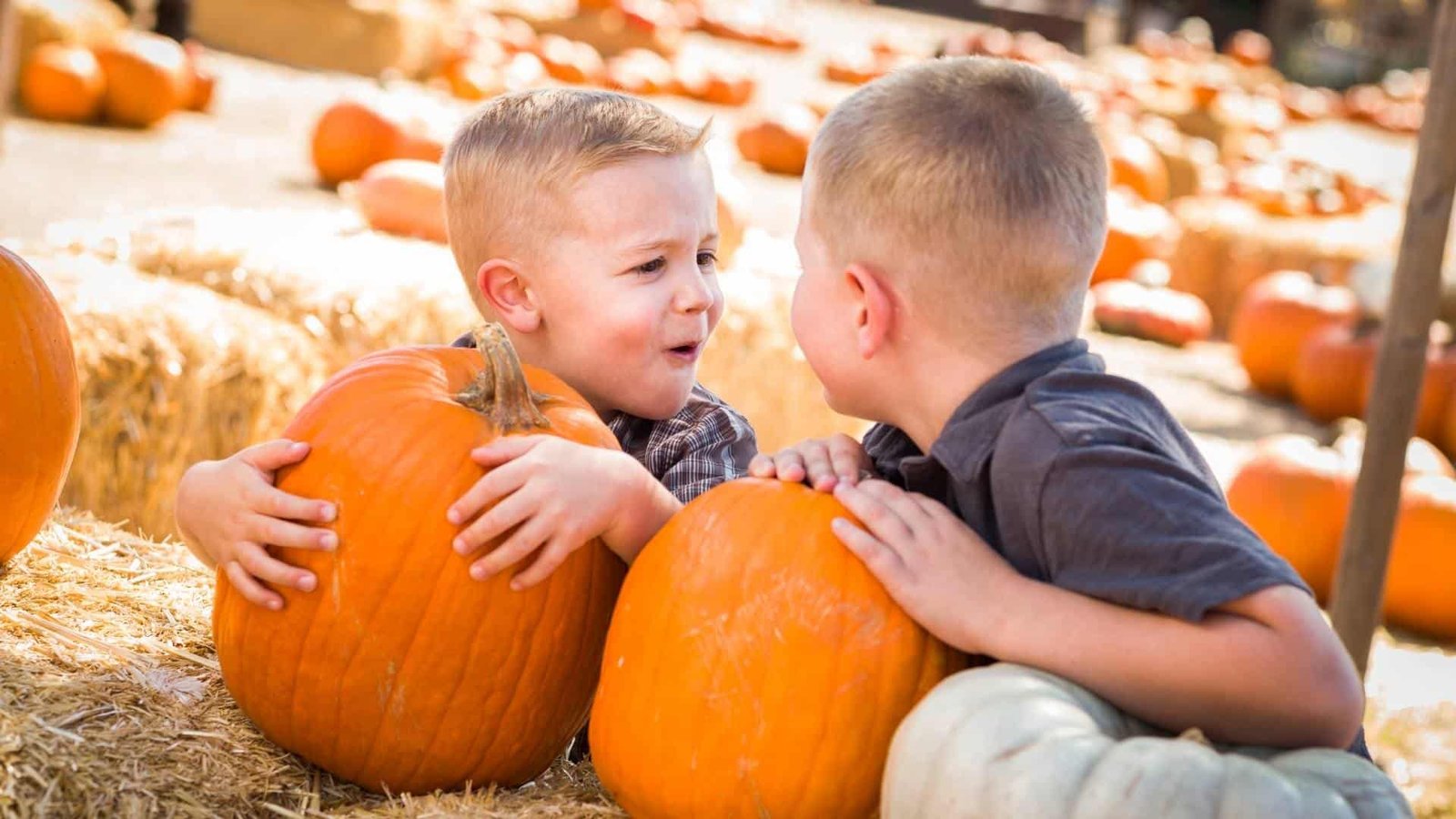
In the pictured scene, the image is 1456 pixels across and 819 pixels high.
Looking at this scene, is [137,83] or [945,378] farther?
[137,83]

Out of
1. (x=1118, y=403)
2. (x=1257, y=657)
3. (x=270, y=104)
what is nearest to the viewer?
(x=1257, y=657)

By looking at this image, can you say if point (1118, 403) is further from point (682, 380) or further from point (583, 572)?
point (682, 380)

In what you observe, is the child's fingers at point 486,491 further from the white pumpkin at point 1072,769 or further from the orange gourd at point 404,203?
the orange gourd at point 404,203

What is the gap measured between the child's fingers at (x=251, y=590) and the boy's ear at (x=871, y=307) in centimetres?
90

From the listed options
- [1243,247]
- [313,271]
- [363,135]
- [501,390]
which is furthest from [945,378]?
[1243,247]

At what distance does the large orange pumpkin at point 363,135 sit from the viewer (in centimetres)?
898

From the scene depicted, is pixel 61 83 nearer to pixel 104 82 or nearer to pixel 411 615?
pixel 104 82

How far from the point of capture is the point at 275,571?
77.8 inches

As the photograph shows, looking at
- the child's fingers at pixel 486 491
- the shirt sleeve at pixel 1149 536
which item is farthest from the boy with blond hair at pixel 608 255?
the shirt sleeve at pixel 1149 536

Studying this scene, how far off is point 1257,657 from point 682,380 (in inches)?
48.9

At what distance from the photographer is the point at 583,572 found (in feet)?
6.90

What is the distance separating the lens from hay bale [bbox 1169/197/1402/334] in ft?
34.2

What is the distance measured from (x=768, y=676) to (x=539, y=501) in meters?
0.40

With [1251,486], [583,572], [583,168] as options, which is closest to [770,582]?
[583,572]
